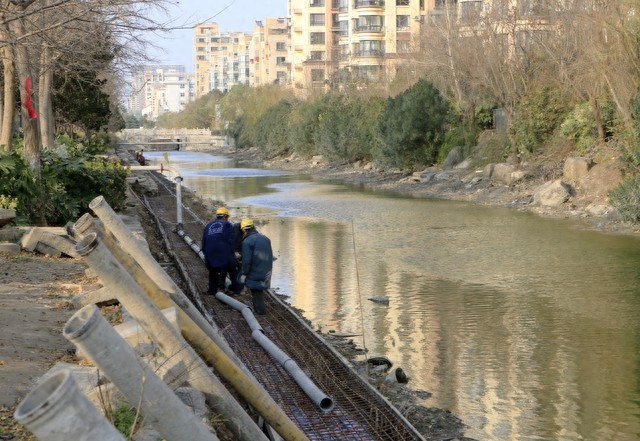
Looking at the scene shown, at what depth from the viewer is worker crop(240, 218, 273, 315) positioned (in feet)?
46.3

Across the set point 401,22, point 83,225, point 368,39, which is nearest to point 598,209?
point 83,225

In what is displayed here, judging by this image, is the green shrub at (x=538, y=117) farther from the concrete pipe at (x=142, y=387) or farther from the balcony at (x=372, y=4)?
the balcony at (x=372, y=4)

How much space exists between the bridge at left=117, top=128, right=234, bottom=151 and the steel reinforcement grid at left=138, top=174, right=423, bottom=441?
113m

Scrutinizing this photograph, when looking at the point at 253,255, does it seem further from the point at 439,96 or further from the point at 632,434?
the point at 439,96

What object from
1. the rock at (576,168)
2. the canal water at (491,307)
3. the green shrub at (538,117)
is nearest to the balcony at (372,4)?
the green shrub at (538,117)

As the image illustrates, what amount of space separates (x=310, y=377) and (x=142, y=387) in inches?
267

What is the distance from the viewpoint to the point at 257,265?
14.2 meters

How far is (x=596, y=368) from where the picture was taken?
13.8 meters

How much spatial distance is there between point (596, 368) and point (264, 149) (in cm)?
8120

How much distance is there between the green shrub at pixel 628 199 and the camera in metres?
29.6

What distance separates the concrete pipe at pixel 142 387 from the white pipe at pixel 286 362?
4.76m

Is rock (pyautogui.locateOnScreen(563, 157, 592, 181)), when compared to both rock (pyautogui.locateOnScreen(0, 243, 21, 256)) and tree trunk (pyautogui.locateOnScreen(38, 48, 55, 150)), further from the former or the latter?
rock (pyautogui.locateOnScreen(0, 243, 21, 256))

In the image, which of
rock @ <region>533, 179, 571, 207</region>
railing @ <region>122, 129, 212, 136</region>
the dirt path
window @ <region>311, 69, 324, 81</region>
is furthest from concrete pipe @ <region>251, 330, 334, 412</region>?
railing @ <region>122, 129, 212, 136</region>

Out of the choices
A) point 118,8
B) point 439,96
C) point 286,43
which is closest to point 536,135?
point 439,96
